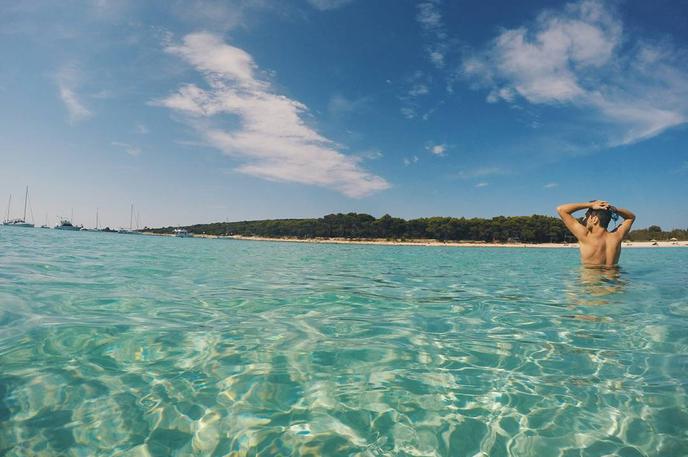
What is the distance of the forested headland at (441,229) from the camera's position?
9450cm

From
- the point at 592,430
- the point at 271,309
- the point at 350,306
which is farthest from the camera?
the point at 350,306

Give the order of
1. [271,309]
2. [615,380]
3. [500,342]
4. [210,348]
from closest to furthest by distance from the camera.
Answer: [615,380], [210,348], [500,342], [271,309]

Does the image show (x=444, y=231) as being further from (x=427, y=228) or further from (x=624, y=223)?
(x=624, y=223)

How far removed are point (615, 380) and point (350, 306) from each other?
4.38 m

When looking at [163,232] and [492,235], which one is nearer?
[492,235]

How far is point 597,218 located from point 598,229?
2.28ft

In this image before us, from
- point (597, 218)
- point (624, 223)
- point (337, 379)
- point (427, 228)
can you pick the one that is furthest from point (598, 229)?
point (427, 228)

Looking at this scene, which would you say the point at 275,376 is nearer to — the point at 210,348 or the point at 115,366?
the point at 210,348

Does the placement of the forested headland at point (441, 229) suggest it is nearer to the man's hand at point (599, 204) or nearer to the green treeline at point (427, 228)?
the green treeline at point (427, 228)

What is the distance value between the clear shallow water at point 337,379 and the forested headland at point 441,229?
3840 inches

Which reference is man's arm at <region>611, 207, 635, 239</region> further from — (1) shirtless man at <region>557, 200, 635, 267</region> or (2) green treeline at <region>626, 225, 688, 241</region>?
(2) green treeline at <region>626, 225, 688, 241</region>

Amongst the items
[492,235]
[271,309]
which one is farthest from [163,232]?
[271,309]

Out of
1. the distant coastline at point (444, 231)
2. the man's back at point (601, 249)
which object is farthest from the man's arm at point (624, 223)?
the distant coastline at point (444, 231)

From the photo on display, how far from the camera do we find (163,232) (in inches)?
7397
